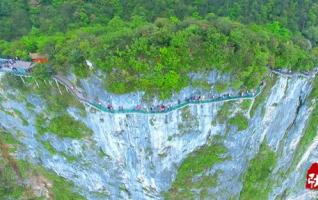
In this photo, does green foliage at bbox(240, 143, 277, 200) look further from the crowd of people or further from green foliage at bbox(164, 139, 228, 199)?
the crowd of people

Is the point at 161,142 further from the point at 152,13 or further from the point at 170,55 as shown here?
the point at 152,13

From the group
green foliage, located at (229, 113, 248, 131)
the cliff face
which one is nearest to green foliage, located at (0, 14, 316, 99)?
the cliff face

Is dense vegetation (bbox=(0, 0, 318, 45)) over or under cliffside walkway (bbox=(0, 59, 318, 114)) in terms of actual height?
over

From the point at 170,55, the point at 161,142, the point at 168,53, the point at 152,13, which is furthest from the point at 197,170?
the point at 152,13

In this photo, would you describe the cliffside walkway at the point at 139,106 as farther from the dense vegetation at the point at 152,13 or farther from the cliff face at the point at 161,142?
the dense vegetation at the point at 152,13

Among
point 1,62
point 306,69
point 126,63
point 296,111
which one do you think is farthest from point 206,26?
point 1,62

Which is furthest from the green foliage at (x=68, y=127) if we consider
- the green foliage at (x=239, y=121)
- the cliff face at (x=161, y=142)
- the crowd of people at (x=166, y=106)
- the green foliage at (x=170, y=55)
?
the green foliage at (x=239, y=121)

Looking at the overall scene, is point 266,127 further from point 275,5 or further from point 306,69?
point 275,5

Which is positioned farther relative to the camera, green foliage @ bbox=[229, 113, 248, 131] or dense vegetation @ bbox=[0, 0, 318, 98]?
green foliage @ bbox=[229, 113, 248, 131]
